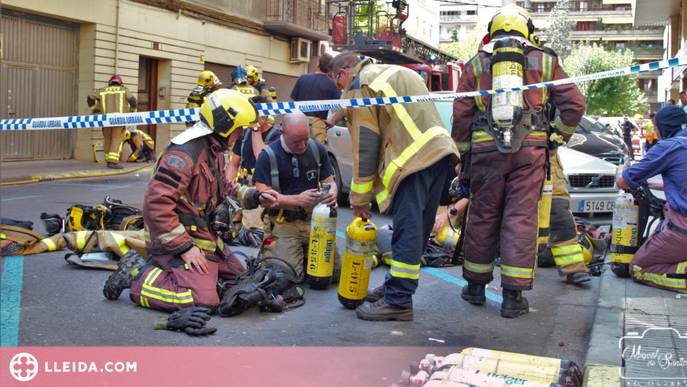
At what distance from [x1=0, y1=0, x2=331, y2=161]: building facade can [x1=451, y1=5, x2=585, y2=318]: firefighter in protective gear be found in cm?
1161

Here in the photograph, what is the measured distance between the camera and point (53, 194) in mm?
9508

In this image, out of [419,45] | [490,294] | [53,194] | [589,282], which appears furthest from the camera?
[419,45]

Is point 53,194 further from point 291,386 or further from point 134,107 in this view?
point 291,386

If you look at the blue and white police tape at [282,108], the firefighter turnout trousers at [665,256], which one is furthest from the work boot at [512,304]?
the blue and white police tape at [282,108]

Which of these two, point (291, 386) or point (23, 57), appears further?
point (23, 57)

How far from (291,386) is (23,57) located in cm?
1416

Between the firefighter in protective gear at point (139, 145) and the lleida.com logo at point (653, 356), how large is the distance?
13.7 m

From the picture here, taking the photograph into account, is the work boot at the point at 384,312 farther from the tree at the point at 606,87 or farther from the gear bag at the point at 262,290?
the tree at the point at 606,87

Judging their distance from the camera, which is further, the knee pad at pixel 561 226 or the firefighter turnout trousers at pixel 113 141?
the firefighter turnout trousers at pixel 113 141

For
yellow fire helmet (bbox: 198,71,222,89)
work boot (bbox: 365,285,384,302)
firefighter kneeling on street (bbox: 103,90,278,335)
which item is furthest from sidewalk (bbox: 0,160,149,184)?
work boot (bbox: 365,285,384,302)

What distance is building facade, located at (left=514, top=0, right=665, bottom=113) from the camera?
78625 mm

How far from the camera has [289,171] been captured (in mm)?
5047

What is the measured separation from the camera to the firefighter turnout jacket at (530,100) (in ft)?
14.2

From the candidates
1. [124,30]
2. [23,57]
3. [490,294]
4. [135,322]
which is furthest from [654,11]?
[135,322]
